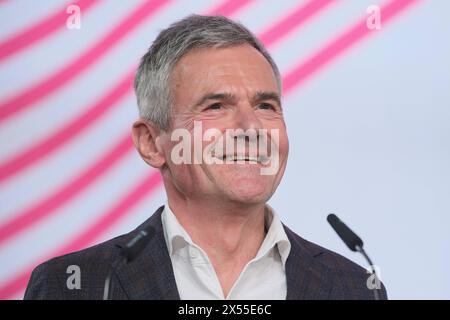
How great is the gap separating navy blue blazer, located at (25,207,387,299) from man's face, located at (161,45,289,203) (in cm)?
16

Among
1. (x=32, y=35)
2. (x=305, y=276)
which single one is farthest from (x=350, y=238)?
(x=32, y=35)

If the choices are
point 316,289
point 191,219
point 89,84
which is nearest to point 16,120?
point 89,84

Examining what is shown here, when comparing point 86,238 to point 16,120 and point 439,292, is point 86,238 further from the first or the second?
point 439,292

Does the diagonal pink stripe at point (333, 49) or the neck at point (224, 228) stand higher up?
the diagonal pink stripe at point (333, 49)

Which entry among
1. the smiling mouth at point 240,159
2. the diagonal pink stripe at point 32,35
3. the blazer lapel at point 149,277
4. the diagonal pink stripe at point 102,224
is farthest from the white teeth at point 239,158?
the diagonal pink stripe at point 32,35

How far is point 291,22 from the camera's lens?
210 cm

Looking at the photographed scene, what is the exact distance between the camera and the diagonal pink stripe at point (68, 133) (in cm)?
206

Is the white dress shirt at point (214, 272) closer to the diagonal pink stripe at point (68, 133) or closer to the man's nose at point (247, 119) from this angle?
the man's nose at point (247, 119)

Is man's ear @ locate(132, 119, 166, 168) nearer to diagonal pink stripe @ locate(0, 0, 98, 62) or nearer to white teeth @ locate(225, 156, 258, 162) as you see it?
white teeth @ locate(225, 156, 258, 162)

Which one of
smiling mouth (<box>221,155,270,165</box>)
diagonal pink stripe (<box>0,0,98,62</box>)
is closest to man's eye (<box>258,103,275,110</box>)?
smiling mouth (<box>221,155,270,165</box>)

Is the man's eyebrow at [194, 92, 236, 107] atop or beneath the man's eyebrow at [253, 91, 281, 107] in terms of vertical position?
atop

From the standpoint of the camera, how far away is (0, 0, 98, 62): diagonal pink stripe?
209 cm

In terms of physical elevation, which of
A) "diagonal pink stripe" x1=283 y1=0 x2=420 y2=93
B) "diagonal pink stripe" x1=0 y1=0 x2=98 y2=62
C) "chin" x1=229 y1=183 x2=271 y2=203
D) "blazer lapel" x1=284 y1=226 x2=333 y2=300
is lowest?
"blazer lapel" x1=284 y1=226 x2=333 y2=300

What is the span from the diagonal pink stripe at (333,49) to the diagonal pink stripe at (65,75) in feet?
1.36
